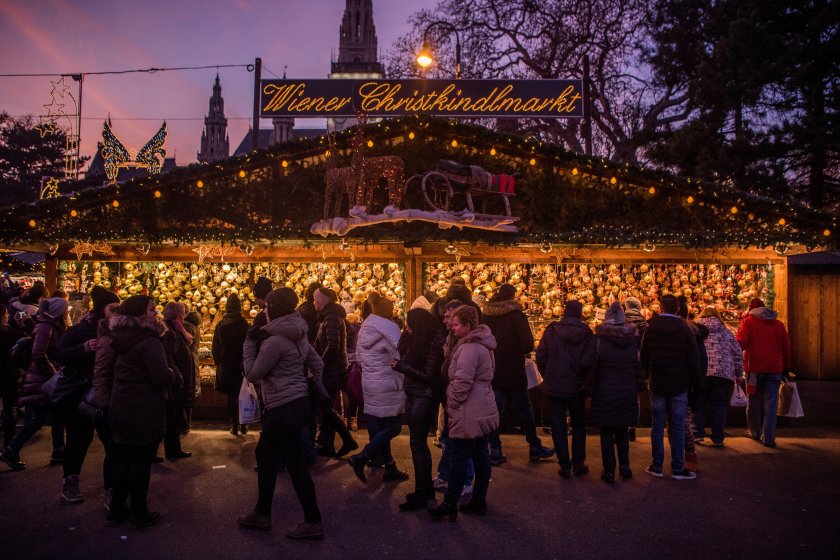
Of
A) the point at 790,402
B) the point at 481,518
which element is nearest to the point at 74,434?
A: the point at 481,518

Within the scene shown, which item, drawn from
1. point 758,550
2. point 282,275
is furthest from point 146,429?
point 282,275

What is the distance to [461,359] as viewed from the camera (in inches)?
205

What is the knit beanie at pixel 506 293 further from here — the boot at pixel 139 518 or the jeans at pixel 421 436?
the boot at pixel 139 518

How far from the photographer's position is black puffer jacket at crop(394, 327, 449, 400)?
5.48 metres

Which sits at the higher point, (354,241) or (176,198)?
(176,198)

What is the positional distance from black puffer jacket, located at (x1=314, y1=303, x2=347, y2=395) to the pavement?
0.97m

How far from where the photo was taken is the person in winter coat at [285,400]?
4.80 meters

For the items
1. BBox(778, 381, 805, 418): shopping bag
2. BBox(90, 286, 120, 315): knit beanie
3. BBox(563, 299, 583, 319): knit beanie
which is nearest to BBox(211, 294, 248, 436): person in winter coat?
BBox(90, 286, 120, 315): knit beanie

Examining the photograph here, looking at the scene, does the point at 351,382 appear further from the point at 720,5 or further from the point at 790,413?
the point at 720,5

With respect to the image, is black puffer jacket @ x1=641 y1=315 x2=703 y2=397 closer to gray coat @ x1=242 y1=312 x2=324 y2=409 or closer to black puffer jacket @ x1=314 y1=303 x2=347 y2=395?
black puffer jacket @ x1=314 y1=303 x2=347 y2=395

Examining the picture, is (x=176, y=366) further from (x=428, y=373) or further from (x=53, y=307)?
(x=428, y=373)

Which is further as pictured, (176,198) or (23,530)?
(176,198)

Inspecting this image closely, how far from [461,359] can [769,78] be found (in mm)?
14994

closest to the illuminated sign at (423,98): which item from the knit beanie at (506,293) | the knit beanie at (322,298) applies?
the knit beanie at (322,298)
